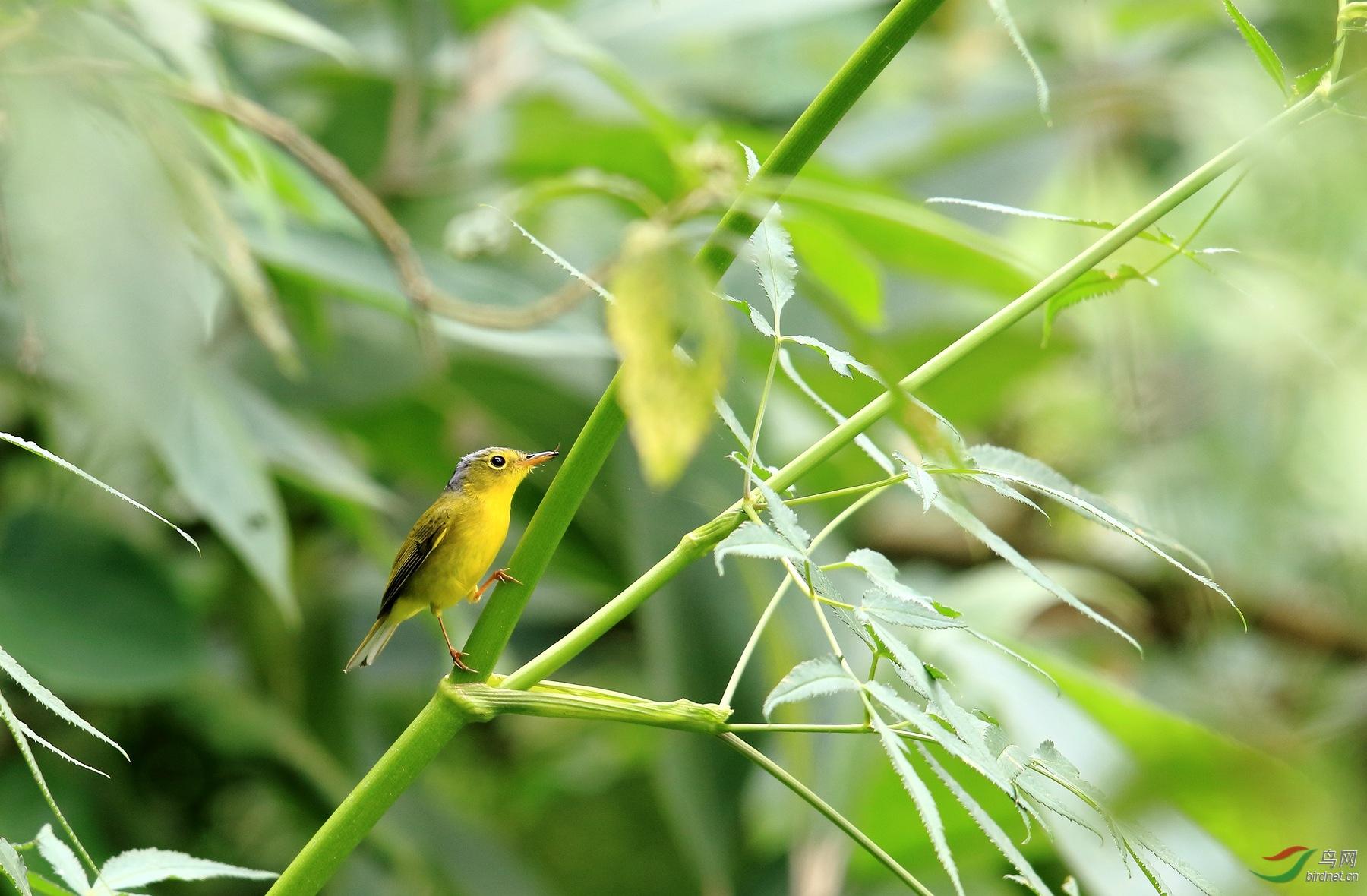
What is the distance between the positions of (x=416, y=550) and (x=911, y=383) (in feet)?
1.62

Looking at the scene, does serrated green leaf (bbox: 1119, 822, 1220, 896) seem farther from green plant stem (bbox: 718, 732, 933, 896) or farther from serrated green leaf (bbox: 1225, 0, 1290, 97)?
→ serrated green leaf (bbox: 1225, 0, 1290, 97)

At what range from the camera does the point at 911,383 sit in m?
0.36

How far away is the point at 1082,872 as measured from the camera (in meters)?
0.99

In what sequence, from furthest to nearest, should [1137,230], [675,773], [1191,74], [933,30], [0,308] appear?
[933,30] → [1191,74] → [675,773] → [0,308] → [1137,230]

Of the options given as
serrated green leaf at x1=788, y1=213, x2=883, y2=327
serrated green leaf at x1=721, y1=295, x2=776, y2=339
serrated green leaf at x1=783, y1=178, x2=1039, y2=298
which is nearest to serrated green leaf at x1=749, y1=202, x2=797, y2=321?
serrated green leaf at x1=721, y1=295, x2=776, y2=339

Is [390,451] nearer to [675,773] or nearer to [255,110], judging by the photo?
[675,773]

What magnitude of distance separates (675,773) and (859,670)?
0.99 feet

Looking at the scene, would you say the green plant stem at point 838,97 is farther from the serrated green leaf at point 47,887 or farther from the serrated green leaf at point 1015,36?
the serrated green leaf at point 47,887

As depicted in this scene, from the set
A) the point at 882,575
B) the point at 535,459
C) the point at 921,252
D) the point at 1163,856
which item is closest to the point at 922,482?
the point at 882,575

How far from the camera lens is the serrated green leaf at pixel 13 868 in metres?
0.33

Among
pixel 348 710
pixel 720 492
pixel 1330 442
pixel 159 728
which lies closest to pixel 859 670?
pixel 720 492

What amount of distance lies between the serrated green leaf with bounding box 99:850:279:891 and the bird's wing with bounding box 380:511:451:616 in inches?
12.2

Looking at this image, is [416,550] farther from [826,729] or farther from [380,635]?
[826,729]

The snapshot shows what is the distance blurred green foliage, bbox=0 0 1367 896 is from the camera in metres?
0.36
